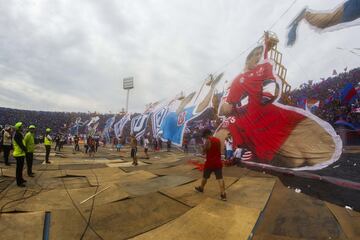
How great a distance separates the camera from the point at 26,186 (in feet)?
21.7

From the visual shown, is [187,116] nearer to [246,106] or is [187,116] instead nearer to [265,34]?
[246,106]

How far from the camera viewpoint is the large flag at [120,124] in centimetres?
3172

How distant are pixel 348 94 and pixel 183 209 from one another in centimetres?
522

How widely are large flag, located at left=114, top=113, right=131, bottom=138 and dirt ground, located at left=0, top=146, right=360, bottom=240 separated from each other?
24.3 m

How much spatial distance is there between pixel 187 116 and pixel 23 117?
120ft

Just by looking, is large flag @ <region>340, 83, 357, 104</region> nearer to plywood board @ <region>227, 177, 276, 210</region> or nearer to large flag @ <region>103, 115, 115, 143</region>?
plywood board @ <region>227, 177, 276, 210</region>

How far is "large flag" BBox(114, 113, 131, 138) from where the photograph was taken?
31719mm

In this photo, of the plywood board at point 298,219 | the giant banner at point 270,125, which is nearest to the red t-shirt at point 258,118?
the giant banner at point 270,125

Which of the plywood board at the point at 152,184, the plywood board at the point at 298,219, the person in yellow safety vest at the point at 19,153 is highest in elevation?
the person in yellow safety vest at the point at 19,153

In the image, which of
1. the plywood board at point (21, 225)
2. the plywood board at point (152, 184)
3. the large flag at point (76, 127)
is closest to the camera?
the plywood board at point (21, 225)

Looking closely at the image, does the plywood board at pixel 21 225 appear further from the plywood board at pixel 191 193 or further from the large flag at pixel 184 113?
the large flag at pixel 184 113

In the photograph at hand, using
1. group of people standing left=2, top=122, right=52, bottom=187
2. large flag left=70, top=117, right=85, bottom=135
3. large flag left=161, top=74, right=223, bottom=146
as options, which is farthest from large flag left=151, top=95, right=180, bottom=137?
large flag left=70, top=117, right=85, bottom=135

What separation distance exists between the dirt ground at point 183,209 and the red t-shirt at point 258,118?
1775mm

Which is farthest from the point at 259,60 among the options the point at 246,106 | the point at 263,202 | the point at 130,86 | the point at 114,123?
the point at 130,86
